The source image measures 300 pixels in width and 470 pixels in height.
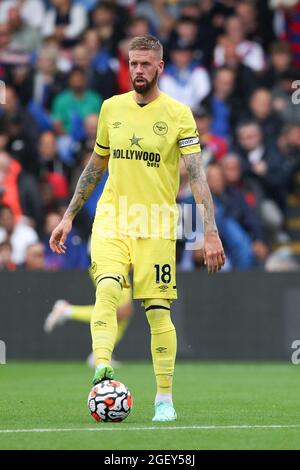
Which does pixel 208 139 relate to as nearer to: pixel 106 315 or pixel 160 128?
pixel 160 128

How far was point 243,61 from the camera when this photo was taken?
19688 millimetres

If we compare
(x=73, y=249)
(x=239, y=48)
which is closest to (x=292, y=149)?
(x=239, y=48)

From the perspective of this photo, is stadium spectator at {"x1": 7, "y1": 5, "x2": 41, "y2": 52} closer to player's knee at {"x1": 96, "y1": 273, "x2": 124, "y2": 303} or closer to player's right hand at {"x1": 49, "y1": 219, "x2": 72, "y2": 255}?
player's right hand at {"x1": 49, "y1": 219, "x2": 72, "y2": 255}

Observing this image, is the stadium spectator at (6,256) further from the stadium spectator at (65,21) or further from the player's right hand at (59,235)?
the player's right hand at (59,235)

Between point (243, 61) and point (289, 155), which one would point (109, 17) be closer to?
point (243, 61)

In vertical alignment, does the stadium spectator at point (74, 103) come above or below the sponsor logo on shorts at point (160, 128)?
above

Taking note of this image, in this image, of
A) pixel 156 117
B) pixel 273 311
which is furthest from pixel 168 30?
pixel 156 117

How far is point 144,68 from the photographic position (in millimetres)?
8734

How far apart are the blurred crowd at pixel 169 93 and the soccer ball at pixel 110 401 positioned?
8672 mm

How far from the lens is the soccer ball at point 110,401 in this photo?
27.6 ft

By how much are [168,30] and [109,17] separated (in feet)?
3.07

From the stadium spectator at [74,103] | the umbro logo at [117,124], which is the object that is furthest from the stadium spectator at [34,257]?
the umbro logo at [117,124]

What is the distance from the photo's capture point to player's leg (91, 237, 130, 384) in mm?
8539

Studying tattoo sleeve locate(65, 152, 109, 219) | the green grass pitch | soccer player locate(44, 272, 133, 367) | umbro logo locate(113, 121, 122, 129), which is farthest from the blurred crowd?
umbro logo locate(113, 121, 122, 129)
